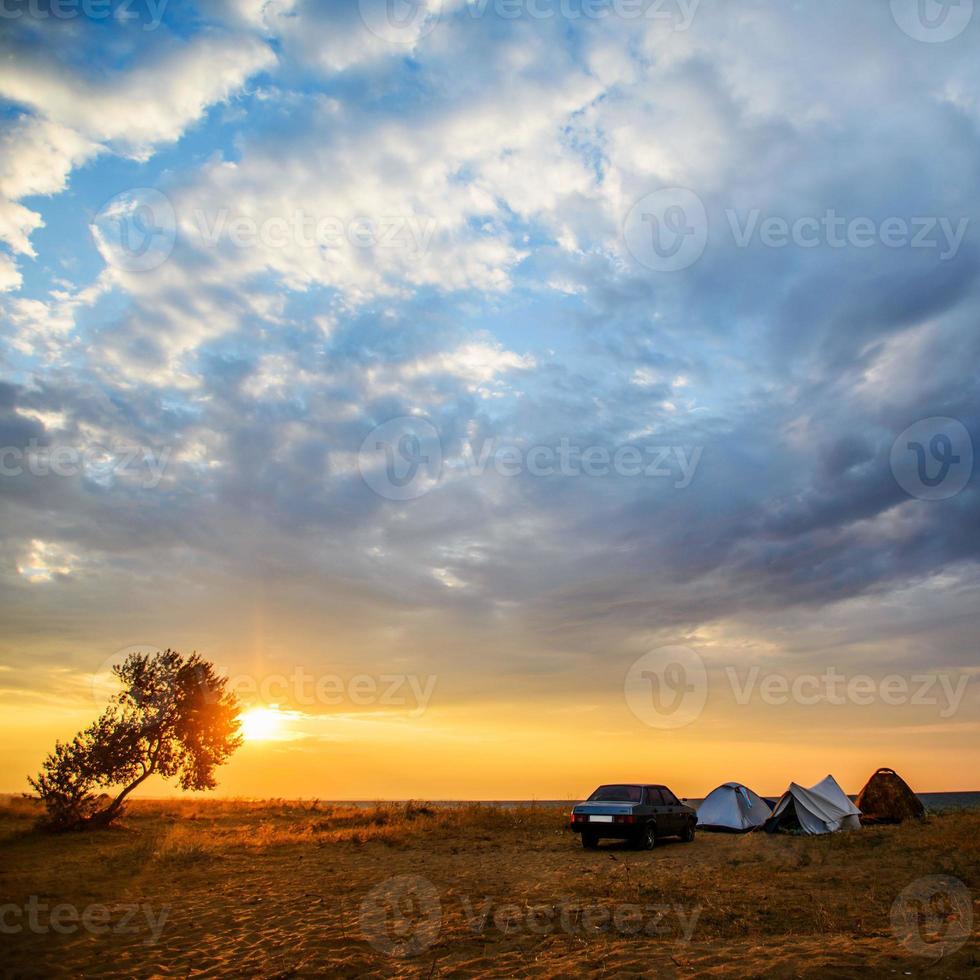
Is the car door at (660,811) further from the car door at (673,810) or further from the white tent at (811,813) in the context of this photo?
the white tent at (811,813)

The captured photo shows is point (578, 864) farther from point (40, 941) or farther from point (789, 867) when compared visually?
point (40, 941)

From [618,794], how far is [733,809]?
818 cm

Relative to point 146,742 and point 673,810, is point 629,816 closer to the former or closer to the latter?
point 673,810

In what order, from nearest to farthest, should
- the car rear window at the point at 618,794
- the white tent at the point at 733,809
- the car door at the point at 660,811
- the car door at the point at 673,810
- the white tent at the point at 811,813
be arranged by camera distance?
the car rear window at the point at 618,794, the car door at the point at 660,811, the car door at the point at 673,810, the white tent at the point at 811,813, the white tent at the point at 733,809

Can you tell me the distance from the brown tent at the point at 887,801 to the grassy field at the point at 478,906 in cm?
485

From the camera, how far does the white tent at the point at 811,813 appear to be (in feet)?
75.3

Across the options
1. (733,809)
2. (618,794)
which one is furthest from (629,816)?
(733,809)

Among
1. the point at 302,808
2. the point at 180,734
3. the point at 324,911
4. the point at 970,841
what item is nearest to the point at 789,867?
the point at 970,841

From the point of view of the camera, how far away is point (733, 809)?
1002 inches

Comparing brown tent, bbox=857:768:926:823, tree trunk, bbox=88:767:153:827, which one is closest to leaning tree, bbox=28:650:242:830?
tree trunk, bbox=88:767:153:827

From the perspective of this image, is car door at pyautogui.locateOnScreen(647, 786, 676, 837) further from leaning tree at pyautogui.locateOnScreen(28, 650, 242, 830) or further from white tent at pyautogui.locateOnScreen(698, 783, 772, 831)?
leaning tree at pyautogui.locateOnScreen(28, 650, 242, 830)

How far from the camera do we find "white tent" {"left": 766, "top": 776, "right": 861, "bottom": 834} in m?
23.0

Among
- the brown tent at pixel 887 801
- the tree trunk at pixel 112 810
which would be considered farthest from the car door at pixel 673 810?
the tree trunk at pixel 112 810

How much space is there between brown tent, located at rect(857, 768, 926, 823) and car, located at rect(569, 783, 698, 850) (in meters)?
9.73
